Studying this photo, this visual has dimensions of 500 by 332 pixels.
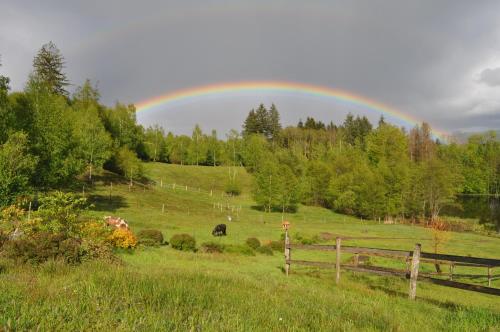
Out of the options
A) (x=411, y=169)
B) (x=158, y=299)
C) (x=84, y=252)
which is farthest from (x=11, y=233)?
(x=411, y=169)

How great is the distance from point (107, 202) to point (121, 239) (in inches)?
1493

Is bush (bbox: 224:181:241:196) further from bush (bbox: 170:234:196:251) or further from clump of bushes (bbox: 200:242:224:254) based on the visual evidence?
bush (bbox: 170:234:196:251)

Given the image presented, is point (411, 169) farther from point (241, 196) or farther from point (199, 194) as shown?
point (199, 194)

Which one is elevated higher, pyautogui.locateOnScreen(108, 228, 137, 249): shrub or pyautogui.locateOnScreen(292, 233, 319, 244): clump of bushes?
pyautogui.locateOnScreen(108, 228, 137, 249): shrub

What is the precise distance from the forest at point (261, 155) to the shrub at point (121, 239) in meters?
15.7

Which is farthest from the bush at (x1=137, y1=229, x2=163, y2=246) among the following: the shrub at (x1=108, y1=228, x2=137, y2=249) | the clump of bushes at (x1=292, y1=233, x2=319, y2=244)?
the clump of bushes at (x1=292, y1=233, x2=319, y2=244)

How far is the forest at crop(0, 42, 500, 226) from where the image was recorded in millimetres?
41312

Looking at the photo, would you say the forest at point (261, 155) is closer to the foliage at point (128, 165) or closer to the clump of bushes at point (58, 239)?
the foliage at point (128, 165)

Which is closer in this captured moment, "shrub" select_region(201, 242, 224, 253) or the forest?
"shrub" select_region(201, 242, 224, 253)

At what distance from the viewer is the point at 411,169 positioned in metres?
93.8

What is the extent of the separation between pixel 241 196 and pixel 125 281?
90500 millimetres

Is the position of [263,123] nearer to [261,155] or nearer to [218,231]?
[261,155]

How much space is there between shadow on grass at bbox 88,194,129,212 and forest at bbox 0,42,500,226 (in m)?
6.49

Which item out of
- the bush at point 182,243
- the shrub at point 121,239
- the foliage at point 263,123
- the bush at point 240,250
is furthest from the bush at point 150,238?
the foliage at point 263,123
